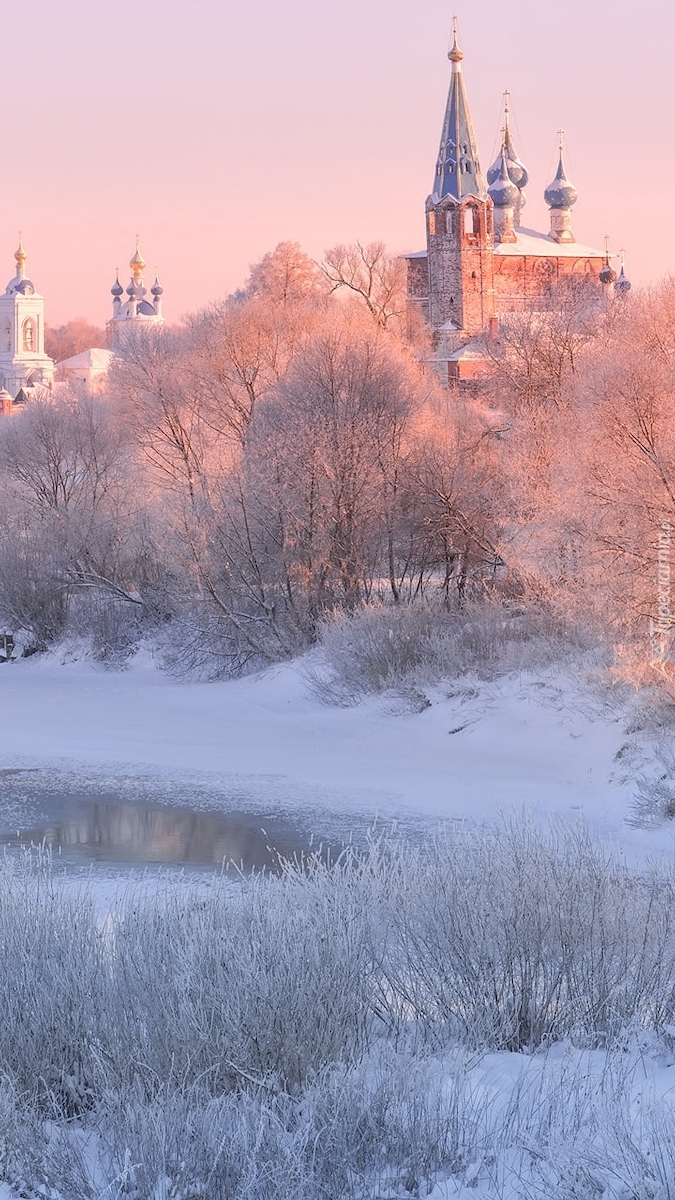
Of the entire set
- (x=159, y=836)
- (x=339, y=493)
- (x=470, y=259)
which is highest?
(x=470, y=259)

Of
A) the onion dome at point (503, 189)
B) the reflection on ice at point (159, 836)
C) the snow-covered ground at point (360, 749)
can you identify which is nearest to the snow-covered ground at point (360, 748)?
the snow-covered ground at point (360, 749)

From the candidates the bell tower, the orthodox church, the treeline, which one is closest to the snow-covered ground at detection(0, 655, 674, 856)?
the treeline

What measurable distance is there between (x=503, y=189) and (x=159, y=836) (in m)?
52.4

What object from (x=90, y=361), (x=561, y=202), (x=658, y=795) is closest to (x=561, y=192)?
(x=561, y=202)

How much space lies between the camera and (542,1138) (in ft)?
17.2

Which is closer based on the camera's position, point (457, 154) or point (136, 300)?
point (457, 154)

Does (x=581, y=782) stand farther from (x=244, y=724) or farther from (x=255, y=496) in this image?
(x=255, y=496)

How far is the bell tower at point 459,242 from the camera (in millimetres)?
54688

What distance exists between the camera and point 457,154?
178 feet

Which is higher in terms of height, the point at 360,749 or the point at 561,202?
the point at 561,202

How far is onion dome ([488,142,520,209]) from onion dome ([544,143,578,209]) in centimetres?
224

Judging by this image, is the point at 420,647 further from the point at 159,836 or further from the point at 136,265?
the point at 136,265

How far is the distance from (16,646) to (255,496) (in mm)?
6994

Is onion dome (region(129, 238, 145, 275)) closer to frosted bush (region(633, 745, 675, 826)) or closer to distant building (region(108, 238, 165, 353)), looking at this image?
distant building (region(108, 238, 165, 353))
